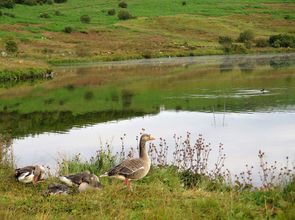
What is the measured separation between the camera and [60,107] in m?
25.2

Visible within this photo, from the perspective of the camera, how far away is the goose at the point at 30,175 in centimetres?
909

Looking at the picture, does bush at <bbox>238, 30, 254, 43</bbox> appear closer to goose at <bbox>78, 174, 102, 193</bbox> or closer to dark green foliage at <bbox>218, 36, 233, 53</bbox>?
dark green foliage at <bbox>218, 36, 233, 53</bbox>

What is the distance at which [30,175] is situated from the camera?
9.08 m

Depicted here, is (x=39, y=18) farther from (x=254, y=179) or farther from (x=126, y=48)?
(x=254, y=179)

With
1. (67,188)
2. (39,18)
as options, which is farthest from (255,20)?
(67,188)

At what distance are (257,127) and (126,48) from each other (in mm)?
69757

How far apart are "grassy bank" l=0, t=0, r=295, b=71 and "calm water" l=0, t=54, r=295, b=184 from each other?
37012mm

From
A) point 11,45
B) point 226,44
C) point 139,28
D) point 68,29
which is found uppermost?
point 11,45

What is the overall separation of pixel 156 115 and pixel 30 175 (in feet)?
38.2

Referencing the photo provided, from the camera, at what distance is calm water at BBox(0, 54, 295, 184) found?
13.8m

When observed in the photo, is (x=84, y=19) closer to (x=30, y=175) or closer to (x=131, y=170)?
(x=30, y=175)

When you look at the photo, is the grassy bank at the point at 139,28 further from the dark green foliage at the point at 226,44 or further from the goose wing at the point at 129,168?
the goose wing at the point at 129,168

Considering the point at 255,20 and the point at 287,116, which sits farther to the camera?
the point at 255,20

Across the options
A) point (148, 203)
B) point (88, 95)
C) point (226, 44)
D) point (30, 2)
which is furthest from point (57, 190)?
point (30, 2)
